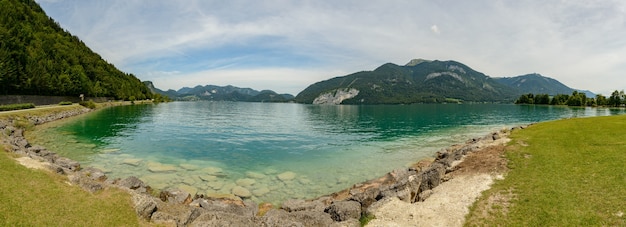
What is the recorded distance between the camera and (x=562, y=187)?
1648 centimetres

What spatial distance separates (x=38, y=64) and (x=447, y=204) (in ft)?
490

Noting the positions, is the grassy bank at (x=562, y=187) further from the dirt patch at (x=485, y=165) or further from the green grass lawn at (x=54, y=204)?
the green grass lawn at (x=54, y=204)

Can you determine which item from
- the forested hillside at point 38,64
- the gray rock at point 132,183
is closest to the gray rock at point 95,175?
the gray rock at point 132,183

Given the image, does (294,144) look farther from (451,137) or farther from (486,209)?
(486,209)

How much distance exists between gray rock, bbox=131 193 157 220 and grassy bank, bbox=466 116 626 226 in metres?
16.9

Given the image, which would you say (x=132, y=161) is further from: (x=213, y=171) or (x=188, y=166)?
(x=213, y=171)

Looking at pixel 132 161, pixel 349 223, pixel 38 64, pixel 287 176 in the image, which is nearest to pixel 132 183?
pixel 132 161

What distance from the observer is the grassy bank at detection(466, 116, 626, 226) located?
534 inches

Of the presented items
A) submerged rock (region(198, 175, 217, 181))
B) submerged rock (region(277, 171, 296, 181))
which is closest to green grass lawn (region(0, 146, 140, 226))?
submerged rock (region(198, 175, 217, 181))

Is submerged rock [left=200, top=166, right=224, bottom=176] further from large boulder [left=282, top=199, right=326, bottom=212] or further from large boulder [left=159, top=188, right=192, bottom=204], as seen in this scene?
large boulder [left=282, top=199, right=326, bottom=212]

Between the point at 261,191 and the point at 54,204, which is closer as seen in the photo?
the point at 54,204

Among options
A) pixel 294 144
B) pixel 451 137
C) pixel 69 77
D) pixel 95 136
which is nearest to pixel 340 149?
pixel 294 144

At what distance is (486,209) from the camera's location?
50.4 feet

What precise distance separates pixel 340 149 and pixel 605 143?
30014 millimetres
